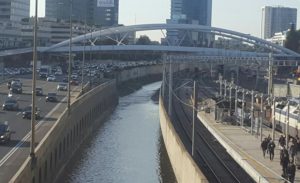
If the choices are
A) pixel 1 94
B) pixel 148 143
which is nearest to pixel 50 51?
pixel 1 94

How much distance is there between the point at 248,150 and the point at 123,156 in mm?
15503

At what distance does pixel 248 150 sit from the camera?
39375 millimetres

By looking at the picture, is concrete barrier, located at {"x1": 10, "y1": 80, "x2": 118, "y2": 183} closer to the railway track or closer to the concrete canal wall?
the concrete canal wall

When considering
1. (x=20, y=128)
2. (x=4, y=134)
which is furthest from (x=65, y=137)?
(x=4, y=134)

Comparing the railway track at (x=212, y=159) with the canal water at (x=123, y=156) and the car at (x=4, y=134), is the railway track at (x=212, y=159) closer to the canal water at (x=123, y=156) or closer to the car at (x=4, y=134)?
the canal water at (x=123, y=156)

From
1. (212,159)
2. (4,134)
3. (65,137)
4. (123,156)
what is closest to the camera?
(4,134)

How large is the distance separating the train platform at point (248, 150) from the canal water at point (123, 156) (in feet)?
15.0

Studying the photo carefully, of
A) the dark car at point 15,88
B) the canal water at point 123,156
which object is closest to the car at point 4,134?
the canal water at point 123,156

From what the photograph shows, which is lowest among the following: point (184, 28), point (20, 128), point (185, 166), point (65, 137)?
point (65, 137)

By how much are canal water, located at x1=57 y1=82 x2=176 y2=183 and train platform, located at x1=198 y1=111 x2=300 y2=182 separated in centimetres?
458

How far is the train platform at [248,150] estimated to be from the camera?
1209 inches

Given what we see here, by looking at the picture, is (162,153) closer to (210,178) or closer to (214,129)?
(214,129)

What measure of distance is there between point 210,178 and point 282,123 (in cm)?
1850

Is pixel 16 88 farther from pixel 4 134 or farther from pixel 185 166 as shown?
pixel 185 166
